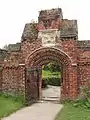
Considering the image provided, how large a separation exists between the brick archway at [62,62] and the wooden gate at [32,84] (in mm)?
200

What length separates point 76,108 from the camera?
20.4 meters

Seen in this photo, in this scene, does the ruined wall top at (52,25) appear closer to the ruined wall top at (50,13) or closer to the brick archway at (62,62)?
the ruined wall top at (50,13)

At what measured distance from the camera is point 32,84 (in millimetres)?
23859

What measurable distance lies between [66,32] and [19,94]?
519cm

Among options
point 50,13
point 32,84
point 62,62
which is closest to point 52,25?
point 50,13

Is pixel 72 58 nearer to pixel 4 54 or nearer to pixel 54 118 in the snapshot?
pixel 4 54

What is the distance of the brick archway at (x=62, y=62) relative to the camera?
23094 millimetres

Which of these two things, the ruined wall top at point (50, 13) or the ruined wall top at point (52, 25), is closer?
the ruined wall top at point (52, 25)

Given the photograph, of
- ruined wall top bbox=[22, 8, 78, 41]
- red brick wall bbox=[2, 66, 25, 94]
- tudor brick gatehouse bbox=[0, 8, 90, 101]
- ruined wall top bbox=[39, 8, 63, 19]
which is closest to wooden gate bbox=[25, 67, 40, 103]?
tudor brick gatehouse bbox=[0, 8, 90, 101]

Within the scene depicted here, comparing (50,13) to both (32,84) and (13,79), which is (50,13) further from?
(13,79)

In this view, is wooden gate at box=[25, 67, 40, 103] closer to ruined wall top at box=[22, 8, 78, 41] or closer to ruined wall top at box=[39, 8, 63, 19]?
ruined wall top at box=[22, 8, 78, 41]

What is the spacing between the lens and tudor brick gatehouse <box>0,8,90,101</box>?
Result: 23.1 m

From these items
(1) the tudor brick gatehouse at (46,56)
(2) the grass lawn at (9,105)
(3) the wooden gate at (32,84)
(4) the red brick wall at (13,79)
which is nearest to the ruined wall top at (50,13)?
(1) the tudor brick gatehouse at (46,56)

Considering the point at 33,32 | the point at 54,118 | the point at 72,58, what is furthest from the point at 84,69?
the point at 54,118
